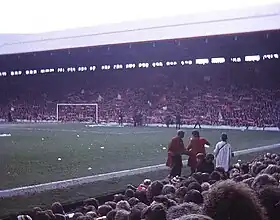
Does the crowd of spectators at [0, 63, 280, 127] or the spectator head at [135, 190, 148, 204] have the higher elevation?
the crowd of spectators at [0, 63, 280, 127]

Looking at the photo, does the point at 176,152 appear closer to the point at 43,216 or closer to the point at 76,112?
the point at 43,216

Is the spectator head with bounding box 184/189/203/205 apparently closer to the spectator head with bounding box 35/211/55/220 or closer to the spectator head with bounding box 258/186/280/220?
the spectator head with bounding box 258/186/280/220

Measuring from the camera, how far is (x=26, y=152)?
20.9m

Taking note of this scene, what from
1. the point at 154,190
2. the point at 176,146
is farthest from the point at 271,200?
the point at 176,146

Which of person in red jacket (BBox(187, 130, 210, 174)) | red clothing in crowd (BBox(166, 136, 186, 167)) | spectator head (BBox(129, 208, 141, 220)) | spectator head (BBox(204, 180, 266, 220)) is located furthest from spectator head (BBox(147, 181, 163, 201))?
person in red jacket (BBox(187, 130, 210, 174))

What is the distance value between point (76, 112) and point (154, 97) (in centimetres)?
827

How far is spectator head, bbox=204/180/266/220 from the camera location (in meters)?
3.28

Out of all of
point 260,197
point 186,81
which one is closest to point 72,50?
point 186,81

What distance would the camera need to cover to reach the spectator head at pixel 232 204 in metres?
3.28

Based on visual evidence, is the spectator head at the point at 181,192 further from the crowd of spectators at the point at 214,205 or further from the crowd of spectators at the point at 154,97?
the crowd of spectators at the point at 154,97

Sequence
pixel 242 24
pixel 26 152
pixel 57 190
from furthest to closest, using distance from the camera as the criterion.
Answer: pixel 242 24 → pixel 26 152 → pixel 57 190

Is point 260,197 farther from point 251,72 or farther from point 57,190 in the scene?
point 251,72

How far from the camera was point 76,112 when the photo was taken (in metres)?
50.5

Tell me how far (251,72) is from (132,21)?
10072mm
